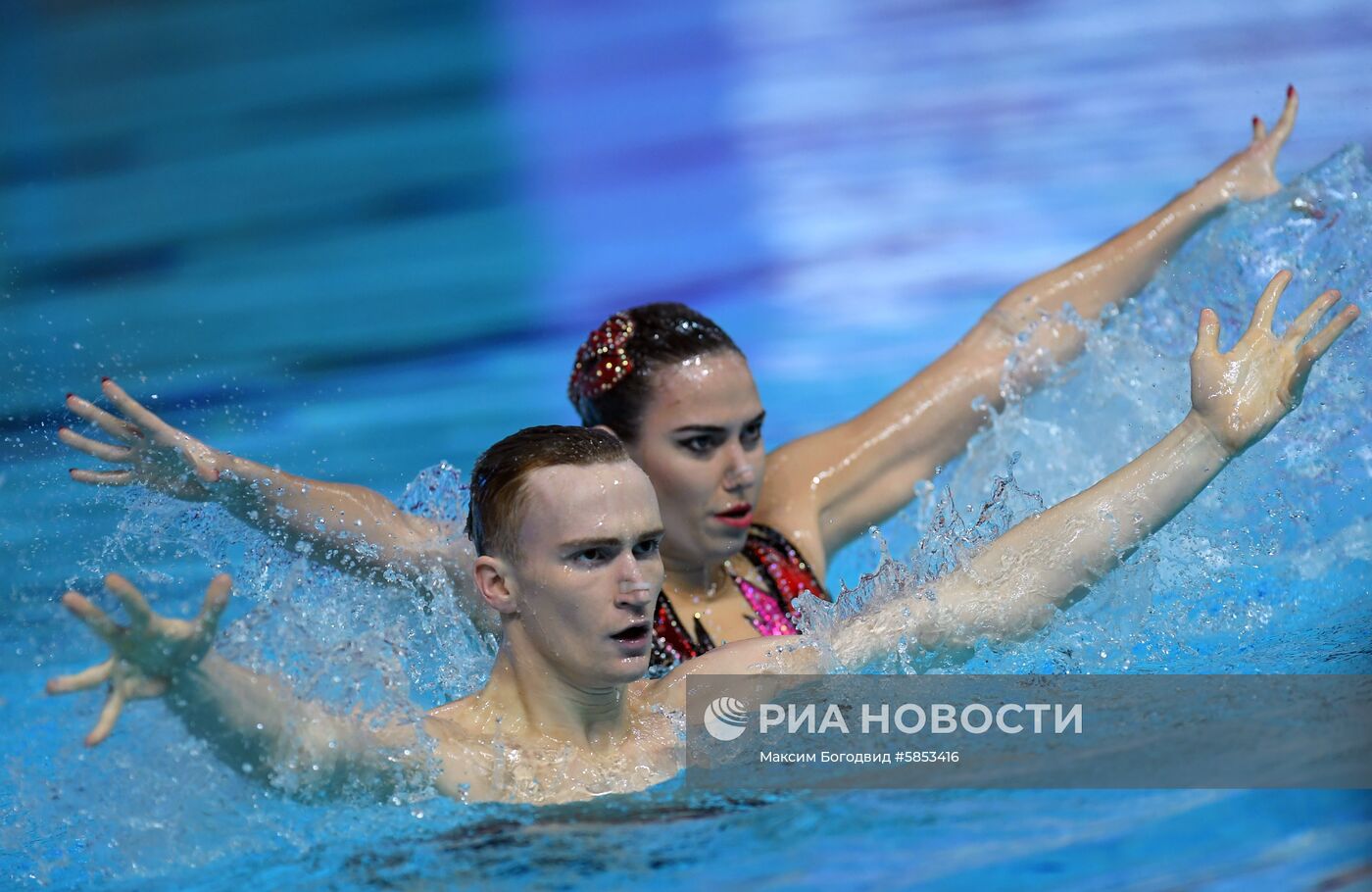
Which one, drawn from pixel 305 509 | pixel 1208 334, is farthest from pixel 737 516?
pixel 1208 334

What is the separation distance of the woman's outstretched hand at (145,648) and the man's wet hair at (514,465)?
722 millimetres

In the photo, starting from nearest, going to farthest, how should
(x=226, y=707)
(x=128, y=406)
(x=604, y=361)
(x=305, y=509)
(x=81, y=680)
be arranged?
(x=81, y=680) → (x=226, y=707) → (x=128, y=406) → (x=305, y=509) → (x=604, y=361)


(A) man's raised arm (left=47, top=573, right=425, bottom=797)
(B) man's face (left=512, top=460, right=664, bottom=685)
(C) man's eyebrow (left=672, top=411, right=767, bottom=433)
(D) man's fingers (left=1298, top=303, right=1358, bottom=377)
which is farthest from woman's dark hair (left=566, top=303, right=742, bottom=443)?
(D) man's fingers (left=1298, top=303, right=1358, bottom=377)

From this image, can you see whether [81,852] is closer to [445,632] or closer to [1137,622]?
[445,632]

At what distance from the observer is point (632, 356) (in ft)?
11.5

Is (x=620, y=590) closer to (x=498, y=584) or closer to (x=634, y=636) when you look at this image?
(x=634, y=636)

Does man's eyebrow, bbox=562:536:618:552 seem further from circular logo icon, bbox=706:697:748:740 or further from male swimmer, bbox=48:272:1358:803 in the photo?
circular logo icon, bbox=706:697:748:740

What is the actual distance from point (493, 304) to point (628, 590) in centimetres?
385

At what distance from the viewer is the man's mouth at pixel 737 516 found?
3430 millimetres

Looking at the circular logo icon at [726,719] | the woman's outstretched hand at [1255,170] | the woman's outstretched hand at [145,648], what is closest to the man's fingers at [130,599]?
the woman's outstretched hand at [145,648]

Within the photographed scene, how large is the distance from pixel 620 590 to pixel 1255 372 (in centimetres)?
117

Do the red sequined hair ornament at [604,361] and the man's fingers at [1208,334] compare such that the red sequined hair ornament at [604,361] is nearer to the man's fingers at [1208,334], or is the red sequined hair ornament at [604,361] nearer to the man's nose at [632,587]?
the man's nose at [632,587]

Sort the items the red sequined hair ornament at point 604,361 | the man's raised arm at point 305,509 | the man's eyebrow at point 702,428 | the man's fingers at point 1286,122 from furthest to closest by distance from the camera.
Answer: the man's fingers at point 1286,122 < the red sequined hair ornament at point 604,361 < the man's eyebrow at point 702,428 < the man's raised arm at point 305,509

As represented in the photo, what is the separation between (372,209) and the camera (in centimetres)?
688
